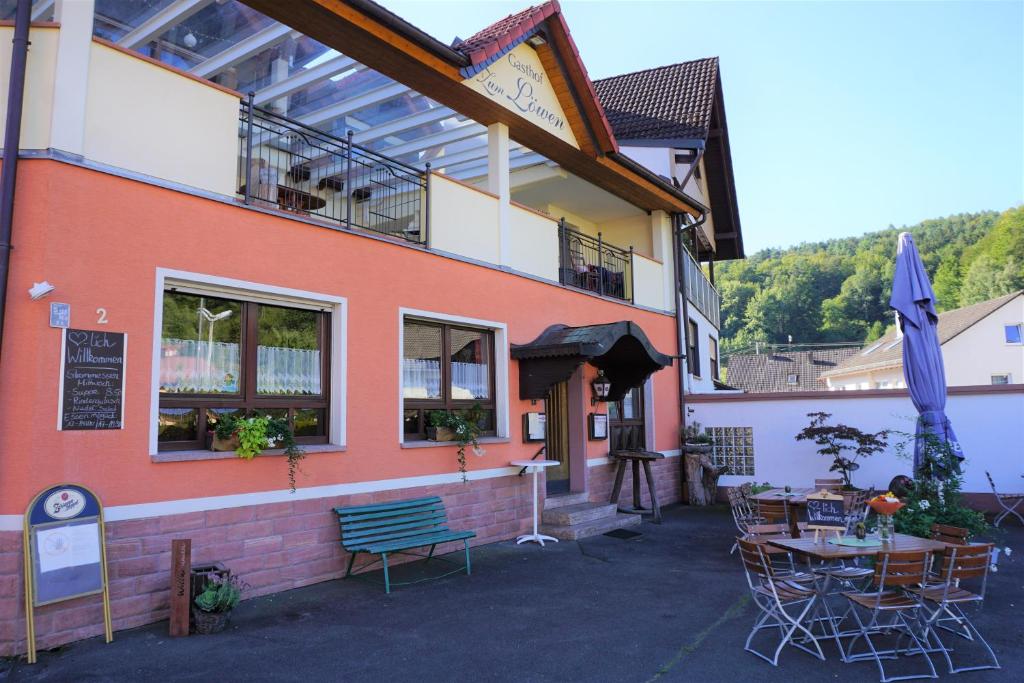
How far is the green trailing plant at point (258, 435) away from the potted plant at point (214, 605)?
45.3 inches

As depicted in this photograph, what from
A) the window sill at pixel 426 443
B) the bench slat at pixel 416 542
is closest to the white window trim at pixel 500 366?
the window sill at pixel 426 443

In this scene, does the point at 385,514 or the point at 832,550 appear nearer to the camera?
the point at 832,550

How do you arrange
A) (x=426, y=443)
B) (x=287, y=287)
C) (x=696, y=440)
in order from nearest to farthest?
(x=287, y=287), (x=426, y=443), (x=696, y=440)

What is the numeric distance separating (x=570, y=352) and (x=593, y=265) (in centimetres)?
354

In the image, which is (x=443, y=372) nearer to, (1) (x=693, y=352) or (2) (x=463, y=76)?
(2) (x=463, y=76)

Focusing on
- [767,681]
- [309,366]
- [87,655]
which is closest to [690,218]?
[309,366]

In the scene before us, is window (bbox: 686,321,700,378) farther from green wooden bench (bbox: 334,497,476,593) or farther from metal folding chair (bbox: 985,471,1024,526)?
green wooden bench (bbox: 334,497,476,593)

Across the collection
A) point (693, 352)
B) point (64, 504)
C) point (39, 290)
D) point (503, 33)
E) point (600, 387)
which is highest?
point (503, 33)

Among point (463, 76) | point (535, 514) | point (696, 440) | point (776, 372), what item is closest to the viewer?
point (463, 76)

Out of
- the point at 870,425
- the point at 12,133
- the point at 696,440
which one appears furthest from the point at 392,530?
the point at 870,425

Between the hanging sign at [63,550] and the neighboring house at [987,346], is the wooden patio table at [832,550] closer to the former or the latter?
the hanging sign at [63,550]

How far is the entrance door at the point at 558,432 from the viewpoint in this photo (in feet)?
37.5

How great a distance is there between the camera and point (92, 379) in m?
5.30

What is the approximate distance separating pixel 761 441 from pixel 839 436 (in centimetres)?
177
